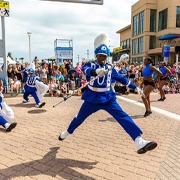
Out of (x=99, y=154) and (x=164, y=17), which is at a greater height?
(x=164, y=17)

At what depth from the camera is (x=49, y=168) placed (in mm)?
3361

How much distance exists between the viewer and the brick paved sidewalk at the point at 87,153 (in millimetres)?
3203

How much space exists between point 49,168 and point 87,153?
806 millimetres

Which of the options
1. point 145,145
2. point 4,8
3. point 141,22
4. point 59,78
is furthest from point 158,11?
point 145,145

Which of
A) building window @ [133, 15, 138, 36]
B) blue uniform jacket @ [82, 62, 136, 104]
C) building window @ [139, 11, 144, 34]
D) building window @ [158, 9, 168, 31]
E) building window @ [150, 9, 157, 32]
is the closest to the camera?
blue uniform jacket @ [82, 62, 136, 104]

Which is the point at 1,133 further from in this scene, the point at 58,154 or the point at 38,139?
the point at 58,154

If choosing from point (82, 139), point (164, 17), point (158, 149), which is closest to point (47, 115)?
point (82, 139)

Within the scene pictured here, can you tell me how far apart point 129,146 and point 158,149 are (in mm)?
538

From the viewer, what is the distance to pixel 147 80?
7.10 m

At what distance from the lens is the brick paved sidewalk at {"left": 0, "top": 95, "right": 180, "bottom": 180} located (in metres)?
3.20

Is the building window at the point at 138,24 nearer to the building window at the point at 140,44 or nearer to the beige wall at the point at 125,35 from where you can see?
the building window at the point at 140,44

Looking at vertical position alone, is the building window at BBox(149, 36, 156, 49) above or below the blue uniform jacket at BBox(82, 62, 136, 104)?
above

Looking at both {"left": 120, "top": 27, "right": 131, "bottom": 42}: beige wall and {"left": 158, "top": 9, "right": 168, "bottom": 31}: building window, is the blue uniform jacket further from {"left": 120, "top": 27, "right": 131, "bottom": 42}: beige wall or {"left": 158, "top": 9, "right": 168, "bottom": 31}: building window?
{"left": 120, "top": 27, "right": 131, "bottom": 42}: beige wall

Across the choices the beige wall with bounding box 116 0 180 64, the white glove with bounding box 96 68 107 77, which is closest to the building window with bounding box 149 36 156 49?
the beige wall with bounding box 116 0 180 64
